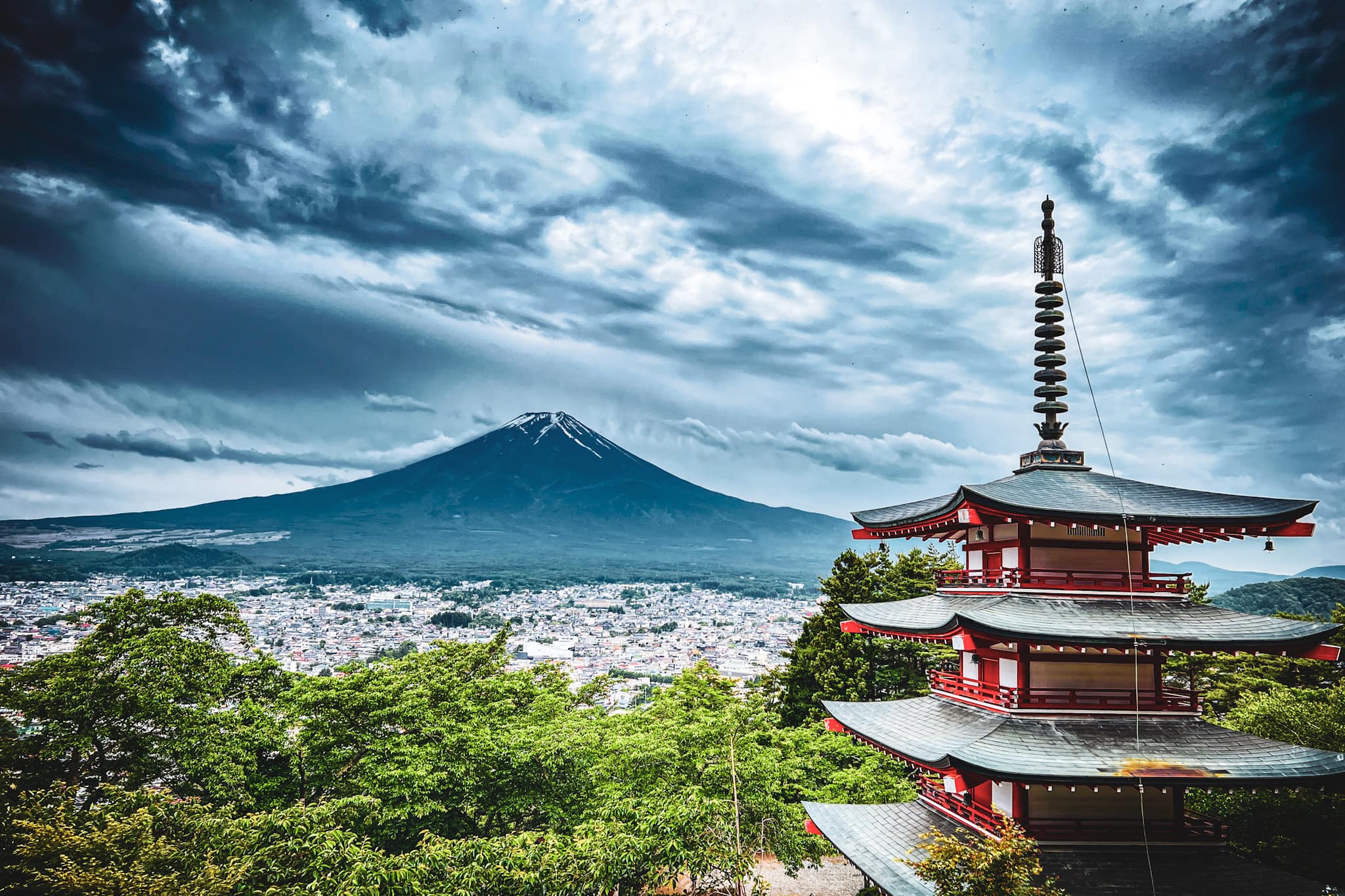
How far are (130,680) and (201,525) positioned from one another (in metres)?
139

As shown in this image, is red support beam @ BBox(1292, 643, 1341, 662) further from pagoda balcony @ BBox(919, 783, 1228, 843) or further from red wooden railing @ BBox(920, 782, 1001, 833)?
red wooden railing @ BBox(920, 782, 1001, 833)

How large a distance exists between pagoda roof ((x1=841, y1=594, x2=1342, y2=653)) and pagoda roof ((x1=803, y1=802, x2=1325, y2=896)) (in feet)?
7.96

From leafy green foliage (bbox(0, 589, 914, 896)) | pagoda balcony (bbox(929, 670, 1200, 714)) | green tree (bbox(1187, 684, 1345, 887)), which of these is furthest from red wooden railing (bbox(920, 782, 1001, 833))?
green tree (bbox(1187, 684, 1345, 887))

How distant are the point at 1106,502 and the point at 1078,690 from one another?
2.33 meters

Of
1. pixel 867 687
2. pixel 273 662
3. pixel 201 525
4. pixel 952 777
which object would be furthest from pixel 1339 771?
pixel 201 525

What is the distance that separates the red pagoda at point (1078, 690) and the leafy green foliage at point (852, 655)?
11039mm

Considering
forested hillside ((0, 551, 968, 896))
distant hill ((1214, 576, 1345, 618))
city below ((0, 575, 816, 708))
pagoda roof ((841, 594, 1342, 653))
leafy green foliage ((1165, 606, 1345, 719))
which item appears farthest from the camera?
distant hill ((1214, 576, 1345, 618))

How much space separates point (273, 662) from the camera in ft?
51.2

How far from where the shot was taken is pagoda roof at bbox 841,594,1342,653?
7703 mm

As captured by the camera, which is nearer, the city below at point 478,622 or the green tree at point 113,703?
the green tree at point 113,703

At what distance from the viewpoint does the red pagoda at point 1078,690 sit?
7582mm

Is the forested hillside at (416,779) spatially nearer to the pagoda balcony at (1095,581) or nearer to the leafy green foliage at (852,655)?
the pagoda balcony at (1095,581)

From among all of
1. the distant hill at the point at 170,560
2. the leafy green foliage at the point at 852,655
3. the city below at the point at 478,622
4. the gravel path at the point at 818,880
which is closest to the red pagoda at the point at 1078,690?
the gravel path at the point at 818,880

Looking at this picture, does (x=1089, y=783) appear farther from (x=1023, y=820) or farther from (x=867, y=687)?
(x=867, y=687)
